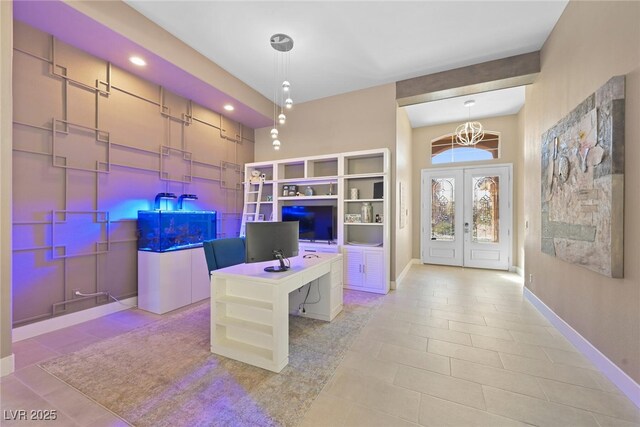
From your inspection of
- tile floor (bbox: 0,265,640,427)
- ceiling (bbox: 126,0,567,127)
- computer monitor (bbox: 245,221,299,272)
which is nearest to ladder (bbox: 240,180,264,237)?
ceiling (bbox: 126,0,567,127)

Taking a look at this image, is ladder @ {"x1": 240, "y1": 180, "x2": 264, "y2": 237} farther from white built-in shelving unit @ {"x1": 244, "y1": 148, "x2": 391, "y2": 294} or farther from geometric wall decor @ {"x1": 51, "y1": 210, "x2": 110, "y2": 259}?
geometric wall decor @ {"x1": 51, "y1": 210, "x2": 110, "y2": 259}

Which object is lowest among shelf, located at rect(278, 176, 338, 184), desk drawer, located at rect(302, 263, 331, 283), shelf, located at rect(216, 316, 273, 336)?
shelf, located at rect(216, 316, 273, 336)

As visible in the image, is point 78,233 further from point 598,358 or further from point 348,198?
point 598,358

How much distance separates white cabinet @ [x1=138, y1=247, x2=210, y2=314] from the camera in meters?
3.25

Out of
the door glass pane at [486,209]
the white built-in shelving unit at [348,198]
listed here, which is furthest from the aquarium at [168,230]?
the door glass pane at [486,209]

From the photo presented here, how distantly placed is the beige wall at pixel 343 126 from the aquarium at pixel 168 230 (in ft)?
7.79

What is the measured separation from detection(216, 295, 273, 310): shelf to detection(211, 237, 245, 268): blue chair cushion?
0.64m

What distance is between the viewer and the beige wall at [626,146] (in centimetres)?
179

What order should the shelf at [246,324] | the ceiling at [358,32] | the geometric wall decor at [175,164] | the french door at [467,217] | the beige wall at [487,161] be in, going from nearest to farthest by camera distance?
the shelf at [246,324] < the ceiling at [358,32] < the geometric wall decor at [175,164] < the beige wall at [487,161] < the french door at [467,217]

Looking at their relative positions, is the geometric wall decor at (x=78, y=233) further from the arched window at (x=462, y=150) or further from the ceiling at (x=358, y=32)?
the arched window at (x=462, y=150)

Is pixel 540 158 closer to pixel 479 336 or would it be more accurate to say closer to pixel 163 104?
pixel 479 336

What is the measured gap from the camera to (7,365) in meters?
1.99

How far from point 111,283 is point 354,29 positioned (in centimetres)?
448

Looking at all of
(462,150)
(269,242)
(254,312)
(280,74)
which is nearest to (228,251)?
(269,242)
